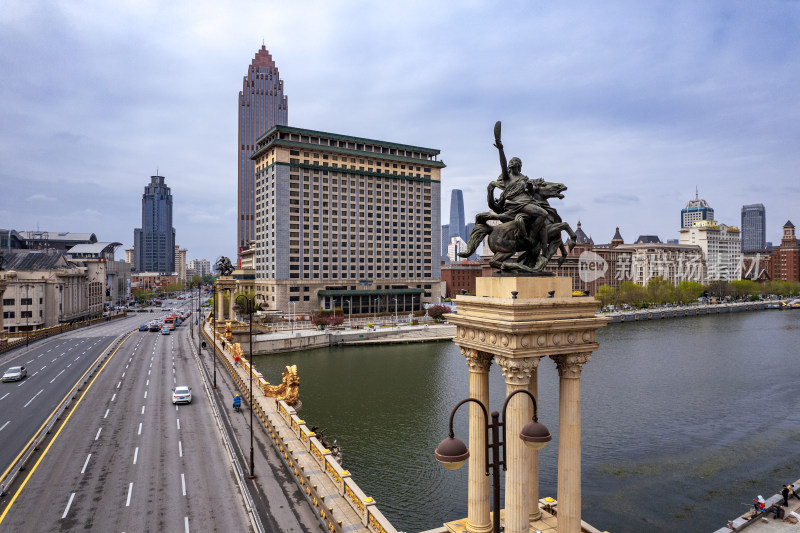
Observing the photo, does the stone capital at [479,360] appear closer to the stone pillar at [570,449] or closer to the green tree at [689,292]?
the stone pillar at [570,449]

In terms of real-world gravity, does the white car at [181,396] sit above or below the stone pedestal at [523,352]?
below

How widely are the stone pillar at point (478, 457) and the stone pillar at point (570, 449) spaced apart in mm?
2231

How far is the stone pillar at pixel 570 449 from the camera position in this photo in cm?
1431

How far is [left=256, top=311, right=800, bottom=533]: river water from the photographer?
28.4 m

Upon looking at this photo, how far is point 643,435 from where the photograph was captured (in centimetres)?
3975

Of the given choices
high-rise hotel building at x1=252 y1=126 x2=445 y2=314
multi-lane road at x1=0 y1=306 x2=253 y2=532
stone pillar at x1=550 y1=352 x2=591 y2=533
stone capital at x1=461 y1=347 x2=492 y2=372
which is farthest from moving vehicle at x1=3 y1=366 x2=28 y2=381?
high-rise hotel building at x1=252 y1=126 x2=445 y2=314

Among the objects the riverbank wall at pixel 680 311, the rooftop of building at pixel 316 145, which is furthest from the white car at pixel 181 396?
the riverbank wall at pixel 680 311

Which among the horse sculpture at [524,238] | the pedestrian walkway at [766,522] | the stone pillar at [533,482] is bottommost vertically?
the pedestrian walkway at [766,522]

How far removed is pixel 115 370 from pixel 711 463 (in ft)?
194

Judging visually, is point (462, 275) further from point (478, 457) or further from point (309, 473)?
point (478, 457)

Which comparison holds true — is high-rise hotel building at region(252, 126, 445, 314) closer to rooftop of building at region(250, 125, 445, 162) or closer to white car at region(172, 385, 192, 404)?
rooftop of building at region(250, 125, 445, 162)

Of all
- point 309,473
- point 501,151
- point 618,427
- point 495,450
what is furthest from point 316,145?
point 495,450

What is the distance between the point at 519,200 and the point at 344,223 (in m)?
128

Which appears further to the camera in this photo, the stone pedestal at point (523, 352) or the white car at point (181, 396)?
the white car at point (181, 396)
